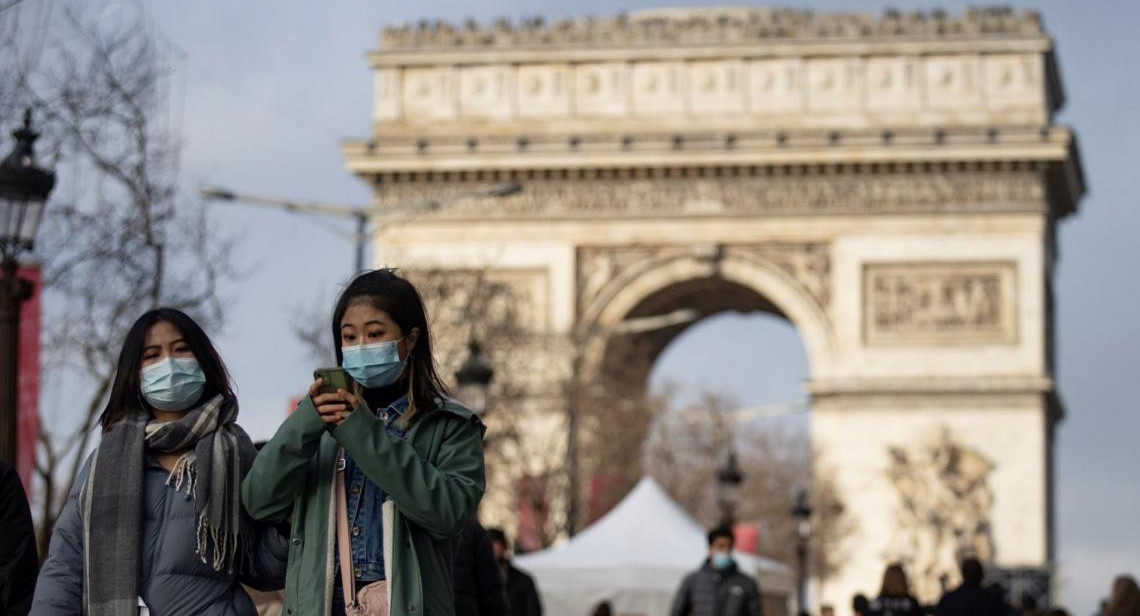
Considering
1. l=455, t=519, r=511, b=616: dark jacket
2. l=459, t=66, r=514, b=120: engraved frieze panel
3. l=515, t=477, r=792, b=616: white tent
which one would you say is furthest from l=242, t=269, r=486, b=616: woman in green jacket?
l=459, t=66, r=514, b=120: engraved frieze panel

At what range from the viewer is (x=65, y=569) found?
6.35 meters

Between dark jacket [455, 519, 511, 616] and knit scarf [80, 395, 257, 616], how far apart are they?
351 cm

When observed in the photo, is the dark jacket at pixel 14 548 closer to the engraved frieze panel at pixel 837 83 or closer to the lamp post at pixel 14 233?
the lamp post at pixel 14 233

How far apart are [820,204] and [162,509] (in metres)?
42.5

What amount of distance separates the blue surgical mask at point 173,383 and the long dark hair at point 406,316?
0.37 metres

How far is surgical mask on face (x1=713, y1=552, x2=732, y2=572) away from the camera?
1580 cm

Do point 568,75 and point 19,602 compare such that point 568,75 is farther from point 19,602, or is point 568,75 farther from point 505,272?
point 19,602

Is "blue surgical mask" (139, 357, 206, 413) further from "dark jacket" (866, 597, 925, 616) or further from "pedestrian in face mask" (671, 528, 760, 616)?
"dark jacket" (866, 597, 925, 616)

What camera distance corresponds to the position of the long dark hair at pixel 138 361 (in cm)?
653

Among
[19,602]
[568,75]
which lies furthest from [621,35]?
[19,602]

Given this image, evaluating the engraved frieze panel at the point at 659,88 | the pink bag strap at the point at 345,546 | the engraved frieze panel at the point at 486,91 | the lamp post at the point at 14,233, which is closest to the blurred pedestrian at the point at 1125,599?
the lamp post at the point at 14,233

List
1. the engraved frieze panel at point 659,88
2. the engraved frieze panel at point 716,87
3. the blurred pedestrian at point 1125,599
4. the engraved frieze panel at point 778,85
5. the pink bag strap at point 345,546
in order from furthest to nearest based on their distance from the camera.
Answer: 1. the engraved frieze panel at point 659,88
2. the engraved frieze panel at point 716,87
3. the engraved frieze panel at point 778,85
4. the blurred pedestrian at point 1125,599
5. the pink bag strap at point 345,546

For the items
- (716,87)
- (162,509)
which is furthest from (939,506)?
(162,509)

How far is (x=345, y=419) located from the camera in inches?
234
